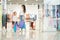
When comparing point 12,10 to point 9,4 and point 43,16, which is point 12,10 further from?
point 43,16

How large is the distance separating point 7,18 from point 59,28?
0.36m

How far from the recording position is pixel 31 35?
1133 millimetres

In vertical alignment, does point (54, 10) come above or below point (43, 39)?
above

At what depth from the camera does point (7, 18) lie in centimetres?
113

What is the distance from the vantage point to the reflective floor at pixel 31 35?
3.68 ft

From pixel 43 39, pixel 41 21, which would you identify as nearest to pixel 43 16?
pixel 41 21

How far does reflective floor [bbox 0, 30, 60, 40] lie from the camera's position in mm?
1122

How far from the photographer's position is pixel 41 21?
112 cm

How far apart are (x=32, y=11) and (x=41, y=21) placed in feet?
0.30

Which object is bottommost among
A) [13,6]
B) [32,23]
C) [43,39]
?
[43,39]

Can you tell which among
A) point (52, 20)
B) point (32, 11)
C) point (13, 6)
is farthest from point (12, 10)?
point (52, 20)

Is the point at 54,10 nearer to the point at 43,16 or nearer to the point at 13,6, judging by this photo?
the point at 43,16

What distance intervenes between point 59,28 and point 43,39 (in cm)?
13

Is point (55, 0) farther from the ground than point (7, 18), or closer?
farther from the ground
